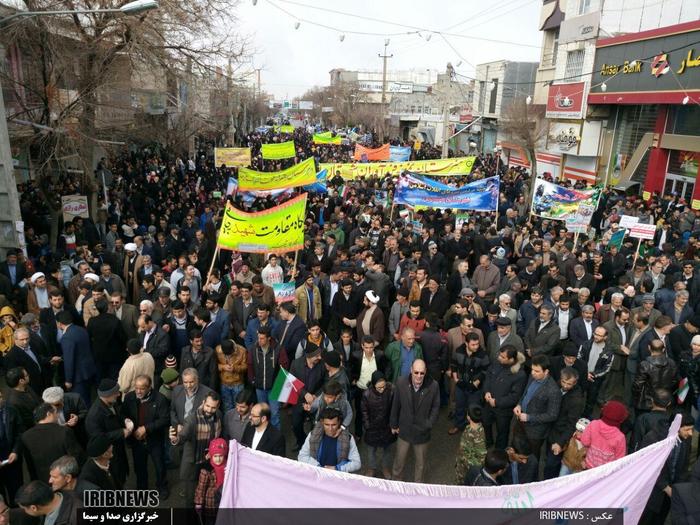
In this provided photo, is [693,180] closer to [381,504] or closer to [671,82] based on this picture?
[671,82]

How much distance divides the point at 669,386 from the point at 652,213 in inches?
477

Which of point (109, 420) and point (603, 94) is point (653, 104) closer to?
point (603, 94)

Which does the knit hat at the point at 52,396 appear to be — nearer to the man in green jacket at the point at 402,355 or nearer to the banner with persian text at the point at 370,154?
the man in green jacket at the point at 402,355

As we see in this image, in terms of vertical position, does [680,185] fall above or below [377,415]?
above

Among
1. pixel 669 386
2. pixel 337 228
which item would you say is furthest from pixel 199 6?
pixel 669 386

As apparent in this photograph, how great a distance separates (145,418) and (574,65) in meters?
30.1

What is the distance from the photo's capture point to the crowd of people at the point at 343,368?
450 centimetres

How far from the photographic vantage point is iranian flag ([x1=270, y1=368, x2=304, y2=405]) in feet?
18.0

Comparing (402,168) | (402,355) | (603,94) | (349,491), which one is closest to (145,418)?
(349,491)

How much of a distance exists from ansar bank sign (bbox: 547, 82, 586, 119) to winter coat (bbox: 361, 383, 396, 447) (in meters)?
26.0

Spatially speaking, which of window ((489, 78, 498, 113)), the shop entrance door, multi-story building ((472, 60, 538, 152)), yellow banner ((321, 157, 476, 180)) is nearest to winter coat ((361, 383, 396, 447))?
yellow banner ((321, 157, 476, 180))

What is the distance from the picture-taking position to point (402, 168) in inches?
762

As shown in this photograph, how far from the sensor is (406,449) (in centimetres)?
549

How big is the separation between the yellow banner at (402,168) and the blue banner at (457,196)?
18.5ft
